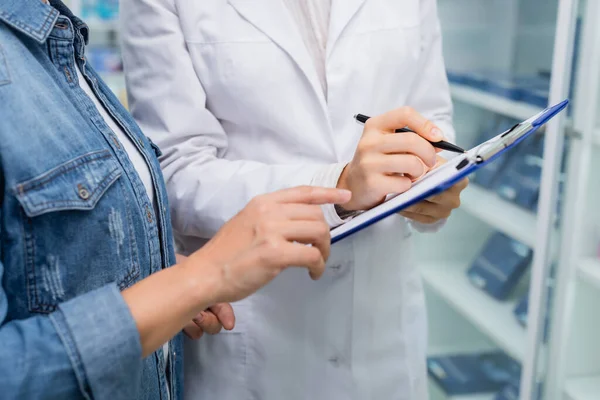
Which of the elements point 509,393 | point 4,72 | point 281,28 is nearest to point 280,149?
point 281,28

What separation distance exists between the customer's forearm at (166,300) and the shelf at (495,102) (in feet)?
4.37

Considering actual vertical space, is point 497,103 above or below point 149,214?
A: above

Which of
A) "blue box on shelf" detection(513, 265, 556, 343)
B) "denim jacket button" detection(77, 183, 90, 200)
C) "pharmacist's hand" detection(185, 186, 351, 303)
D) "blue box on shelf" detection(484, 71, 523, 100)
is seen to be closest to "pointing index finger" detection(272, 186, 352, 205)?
"pharmacist's hand" detection(185, 186, 351, 303)

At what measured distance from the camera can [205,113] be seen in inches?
46.9

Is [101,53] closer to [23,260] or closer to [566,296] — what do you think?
[566,296]

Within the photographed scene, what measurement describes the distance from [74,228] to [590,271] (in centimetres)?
127

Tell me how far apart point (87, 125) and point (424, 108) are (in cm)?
77

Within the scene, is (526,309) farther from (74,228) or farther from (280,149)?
(74,228)

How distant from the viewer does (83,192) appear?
80 cm

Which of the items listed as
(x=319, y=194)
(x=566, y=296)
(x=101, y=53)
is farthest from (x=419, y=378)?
(x=101, y=53)

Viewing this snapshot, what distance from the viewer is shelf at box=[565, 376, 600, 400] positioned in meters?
1.69

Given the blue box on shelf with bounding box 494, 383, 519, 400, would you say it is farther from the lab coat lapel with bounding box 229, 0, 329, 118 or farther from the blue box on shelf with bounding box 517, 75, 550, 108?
the lab coat lapel with bounding box 229, 0, 329, 118

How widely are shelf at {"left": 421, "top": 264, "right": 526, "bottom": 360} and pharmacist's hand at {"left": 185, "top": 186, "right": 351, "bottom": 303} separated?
4.41ft

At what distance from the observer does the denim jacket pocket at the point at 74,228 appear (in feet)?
2.52
